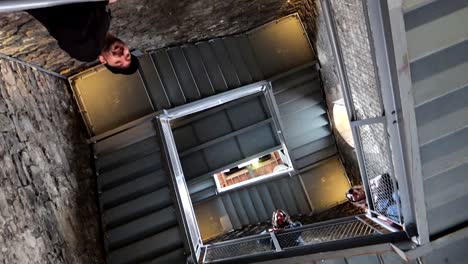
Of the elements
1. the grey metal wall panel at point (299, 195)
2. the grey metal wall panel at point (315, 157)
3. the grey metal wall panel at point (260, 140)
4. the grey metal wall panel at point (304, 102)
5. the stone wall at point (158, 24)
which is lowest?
the grey metal wall panel at point (299, 195)

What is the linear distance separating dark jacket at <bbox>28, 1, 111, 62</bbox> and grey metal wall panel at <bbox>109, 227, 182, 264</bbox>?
269 centimetres

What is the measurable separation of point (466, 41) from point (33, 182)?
3.63m

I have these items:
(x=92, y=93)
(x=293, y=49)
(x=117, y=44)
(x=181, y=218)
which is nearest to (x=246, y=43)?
(x=293, y=49)

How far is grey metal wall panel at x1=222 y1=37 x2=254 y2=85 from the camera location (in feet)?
18.6

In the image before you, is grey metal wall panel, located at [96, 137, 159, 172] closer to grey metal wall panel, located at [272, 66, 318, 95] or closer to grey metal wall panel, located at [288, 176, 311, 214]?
grey metal wall panel, located at [272, 66, 318, 95]

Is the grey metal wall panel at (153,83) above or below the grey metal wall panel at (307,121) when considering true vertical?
above

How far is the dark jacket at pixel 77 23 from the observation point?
2.03m

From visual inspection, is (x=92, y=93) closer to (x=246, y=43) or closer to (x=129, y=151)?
(x=129, y=151)

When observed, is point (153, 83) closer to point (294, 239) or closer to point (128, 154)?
point (128, 154)

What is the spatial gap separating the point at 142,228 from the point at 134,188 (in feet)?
1.61

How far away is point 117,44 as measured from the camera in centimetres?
271

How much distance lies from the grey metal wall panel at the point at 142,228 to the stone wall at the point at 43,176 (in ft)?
0.66

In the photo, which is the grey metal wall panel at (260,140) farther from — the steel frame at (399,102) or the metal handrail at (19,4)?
the metal handrail at (19,4)

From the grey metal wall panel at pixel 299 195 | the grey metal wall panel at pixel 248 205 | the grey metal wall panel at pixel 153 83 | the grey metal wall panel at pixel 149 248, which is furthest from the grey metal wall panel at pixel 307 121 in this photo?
the grey metal wall panel at pixel 149 248
